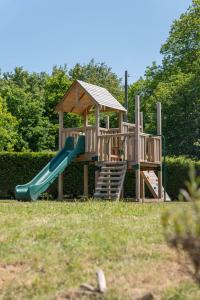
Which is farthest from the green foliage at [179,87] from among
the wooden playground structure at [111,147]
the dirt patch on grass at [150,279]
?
the dirt patch on grass at [150,279]

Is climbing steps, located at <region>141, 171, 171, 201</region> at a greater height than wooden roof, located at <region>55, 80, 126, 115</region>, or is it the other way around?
wooden roof, located at <region>55, 80, 126, 115</region>

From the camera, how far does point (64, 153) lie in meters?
17.7

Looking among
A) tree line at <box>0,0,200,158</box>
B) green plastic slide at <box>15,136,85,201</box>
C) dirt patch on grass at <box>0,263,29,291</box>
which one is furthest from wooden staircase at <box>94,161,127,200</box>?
tree line at <box>0,0,200,158</box>

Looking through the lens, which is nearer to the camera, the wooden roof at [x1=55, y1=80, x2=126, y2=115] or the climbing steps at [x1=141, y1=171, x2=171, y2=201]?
the wooden roof at [x1=55, y1=80, x2=126, y2=115]

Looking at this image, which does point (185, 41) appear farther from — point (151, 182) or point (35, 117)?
point (151, 182)

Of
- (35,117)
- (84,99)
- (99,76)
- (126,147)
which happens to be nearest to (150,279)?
(126,147)

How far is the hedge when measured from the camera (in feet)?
→ 68.6

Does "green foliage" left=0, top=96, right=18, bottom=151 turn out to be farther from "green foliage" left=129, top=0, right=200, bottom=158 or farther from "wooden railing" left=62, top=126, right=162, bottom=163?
"wooden railing" left=62, top=126, right=162, bottom=163

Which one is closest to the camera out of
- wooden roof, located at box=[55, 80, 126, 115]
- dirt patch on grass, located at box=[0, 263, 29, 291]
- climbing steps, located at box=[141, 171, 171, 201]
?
dirt patch on grass, located at box=[0, 263, 29, 291]

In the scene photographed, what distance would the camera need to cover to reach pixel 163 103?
106ft

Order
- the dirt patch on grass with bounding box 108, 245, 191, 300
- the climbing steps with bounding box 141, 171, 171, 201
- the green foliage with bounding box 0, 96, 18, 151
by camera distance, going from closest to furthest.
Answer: the dirt patch on grass with bounding box 108, 245, 191, 300 < the climbing steps with bounding box 141, 171, 171, 201 < the green foliage with bounding box 0, 96, 18, 151

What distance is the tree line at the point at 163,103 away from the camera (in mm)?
31500

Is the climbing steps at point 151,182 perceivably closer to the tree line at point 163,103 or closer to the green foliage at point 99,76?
the tree line at point 163,103

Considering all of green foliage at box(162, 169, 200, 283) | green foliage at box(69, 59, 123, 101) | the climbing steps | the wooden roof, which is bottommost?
the climbing steps
